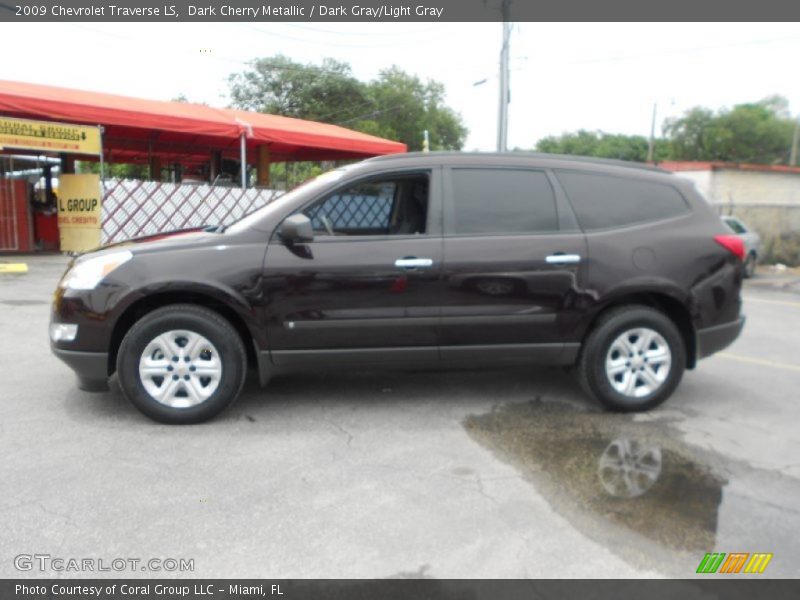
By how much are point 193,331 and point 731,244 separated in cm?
371

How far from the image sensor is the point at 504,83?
65.4ft

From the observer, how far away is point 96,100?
14680mm

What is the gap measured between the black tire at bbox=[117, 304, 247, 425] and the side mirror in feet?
2.23

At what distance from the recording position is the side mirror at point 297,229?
13.3 feet

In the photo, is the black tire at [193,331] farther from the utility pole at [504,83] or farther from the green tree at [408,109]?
the green tree at [408,109]

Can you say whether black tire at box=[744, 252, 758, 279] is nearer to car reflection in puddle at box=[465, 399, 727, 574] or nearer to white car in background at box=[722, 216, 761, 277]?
white car in background at box=[722, 216, 761, 277]

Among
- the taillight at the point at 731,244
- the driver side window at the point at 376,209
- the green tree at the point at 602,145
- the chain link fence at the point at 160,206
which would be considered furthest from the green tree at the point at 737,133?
the driver side window at the point at 376,209

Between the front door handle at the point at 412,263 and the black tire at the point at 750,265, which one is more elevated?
the front door handle at the point at 412,263

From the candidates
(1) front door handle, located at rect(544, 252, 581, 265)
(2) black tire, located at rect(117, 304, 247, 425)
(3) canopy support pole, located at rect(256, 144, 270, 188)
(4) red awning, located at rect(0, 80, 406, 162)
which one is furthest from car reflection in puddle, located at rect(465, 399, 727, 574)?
(3) canopy support pole, located at rect(256, 144, 270, 188)

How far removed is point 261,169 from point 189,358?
16836 mm

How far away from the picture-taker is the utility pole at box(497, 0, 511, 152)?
19.9 m

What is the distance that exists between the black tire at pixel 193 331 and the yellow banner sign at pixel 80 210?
426 inches

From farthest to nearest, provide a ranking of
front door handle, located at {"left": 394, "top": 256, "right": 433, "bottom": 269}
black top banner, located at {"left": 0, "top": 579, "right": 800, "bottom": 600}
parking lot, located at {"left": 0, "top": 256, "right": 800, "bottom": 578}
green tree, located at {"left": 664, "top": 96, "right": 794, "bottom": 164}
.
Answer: green tree, located at {"left": 664, "top": 96, "right": 794, "bottom": 164} → front door handle, located at {"left": 394, "top": 256, "right": 433, "bottom": 269} → parking lot, located at {"left": 0, "top": 256, "right": 800, "bottom": 578} → black top banner, located at {"left": 0, "top": 579, "right": 800, "bottom": 600}

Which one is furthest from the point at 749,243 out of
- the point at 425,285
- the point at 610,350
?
the point at 425,285
